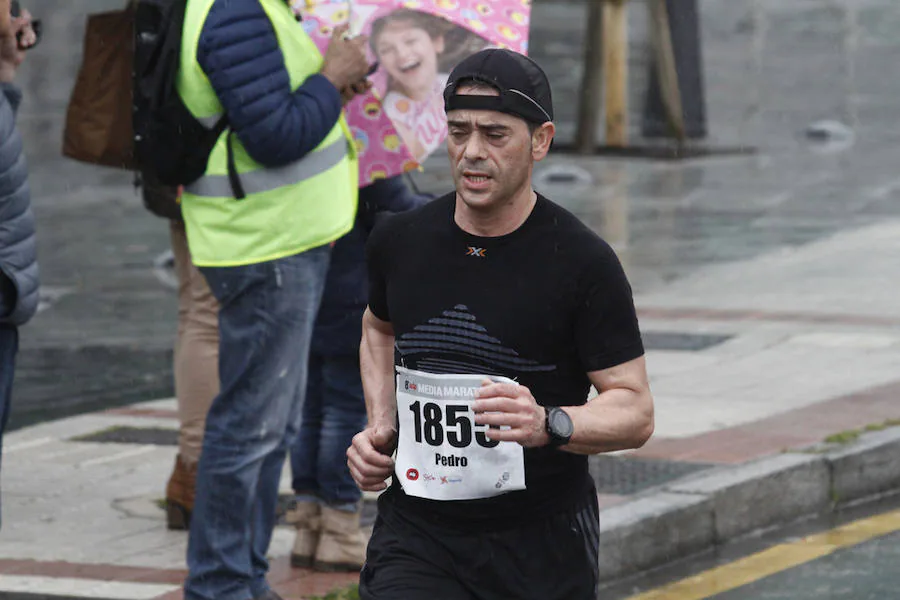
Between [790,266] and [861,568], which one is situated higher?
[861,568]

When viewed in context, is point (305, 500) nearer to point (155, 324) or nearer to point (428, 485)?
point (428, 485)

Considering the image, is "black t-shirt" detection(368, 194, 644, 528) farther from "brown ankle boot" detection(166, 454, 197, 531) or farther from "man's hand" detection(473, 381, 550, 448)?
"brown ankle boot" detection(166, 454, 197, 531)

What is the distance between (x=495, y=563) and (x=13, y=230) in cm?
232

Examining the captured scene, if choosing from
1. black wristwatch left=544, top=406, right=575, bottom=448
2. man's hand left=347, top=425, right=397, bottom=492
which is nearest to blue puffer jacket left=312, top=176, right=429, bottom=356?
man's hand left=347, top=425, right=397, bottom=492

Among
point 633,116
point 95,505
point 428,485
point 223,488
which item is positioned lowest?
point 633,116

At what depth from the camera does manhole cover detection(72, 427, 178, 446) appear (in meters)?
8.38

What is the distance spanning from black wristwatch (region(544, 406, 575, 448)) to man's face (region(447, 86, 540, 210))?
0.46 m

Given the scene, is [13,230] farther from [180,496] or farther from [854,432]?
[854,432]

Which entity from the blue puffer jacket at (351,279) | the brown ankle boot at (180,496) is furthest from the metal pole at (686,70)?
the blue puffer jacket at (351,279)

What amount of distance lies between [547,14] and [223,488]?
3922 centimetres

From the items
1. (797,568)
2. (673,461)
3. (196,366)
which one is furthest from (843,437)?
(196,366)

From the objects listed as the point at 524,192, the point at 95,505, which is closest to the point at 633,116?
the point at 95,505

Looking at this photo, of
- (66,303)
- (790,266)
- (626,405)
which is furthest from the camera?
(790,266)

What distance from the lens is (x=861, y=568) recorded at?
6.83m
